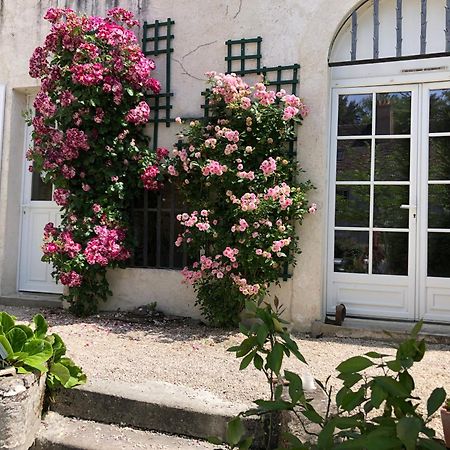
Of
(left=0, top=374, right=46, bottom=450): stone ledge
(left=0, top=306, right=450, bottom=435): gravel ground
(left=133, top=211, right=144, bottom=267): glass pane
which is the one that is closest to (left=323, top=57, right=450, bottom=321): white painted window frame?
(left=0, top=306, right=450, bottom=435): gravel ground

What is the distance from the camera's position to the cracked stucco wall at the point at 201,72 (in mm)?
4445

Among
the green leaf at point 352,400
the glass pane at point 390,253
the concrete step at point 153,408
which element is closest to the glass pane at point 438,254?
the glass pane at point 390,253

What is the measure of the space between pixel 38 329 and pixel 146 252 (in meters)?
2.29

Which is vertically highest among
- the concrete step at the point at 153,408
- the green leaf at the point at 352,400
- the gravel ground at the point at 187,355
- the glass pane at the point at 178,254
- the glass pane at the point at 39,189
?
the glass pane at the point at 39,189

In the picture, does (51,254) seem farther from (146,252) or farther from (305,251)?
(305,251)

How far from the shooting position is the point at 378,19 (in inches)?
177

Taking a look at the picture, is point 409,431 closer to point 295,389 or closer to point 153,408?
point 295,389

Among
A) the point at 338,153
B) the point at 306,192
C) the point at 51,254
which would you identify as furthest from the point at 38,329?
the point at 338,153

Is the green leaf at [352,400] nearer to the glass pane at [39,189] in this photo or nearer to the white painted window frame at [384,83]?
the white painted window frame at [384,83]

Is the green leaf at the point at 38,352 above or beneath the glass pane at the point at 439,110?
beneath

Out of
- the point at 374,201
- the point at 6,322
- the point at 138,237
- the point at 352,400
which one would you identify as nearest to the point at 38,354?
the point at 6,322

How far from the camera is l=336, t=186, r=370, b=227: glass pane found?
456 cm

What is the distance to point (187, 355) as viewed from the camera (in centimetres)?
359

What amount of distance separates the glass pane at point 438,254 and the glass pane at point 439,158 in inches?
22.3
